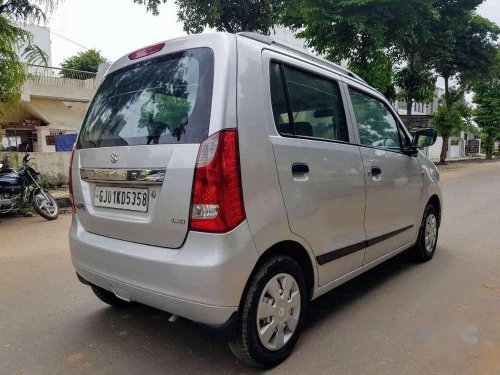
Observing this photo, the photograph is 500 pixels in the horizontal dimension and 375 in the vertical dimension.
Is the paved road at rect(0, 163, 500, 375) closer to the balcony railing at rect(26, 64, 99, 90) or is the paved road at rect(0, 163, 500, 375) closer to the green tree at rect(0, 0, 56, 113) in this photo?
the green tree at rect(0, 0, 56, 113)

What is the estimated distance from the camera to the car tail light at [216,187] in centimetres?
212

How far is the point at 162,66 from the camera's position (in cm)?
253

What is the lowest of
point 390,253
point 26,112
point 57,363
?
point 57,363

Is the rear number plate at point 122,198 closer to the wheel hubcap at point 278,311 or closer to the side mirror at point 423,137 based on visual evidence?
the wheel hubcap at point 278,311

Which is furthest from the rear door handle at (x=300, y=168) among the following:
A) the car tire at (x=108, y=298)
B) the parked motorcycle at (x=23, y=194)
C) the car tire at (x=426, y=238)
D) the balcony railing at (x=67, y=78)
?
the balcony railing at (x=67, y=78)

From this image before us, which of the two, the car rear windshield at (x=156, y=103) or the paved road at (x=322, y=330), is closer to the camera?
the car rear windshield at (x=156, y=103)

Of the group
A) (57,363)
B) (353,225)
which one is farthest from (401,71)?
(57,363)

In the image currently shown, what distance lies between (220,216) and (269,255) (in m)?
0.45

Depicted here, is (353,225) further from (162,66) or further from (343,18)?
(343,18)

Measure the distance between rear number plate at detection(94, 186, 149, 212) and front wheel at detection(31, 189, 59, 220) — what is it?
5625 millimetres

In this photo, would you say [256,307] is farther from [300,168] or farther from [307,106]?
[307,106]

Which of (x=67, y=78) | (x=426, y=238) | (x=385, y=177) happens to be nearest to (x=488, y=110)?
(x=67, y=78)

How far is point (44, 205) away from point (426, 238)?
656 centimetres

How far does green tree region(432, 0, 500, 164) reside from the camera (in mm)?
18109
